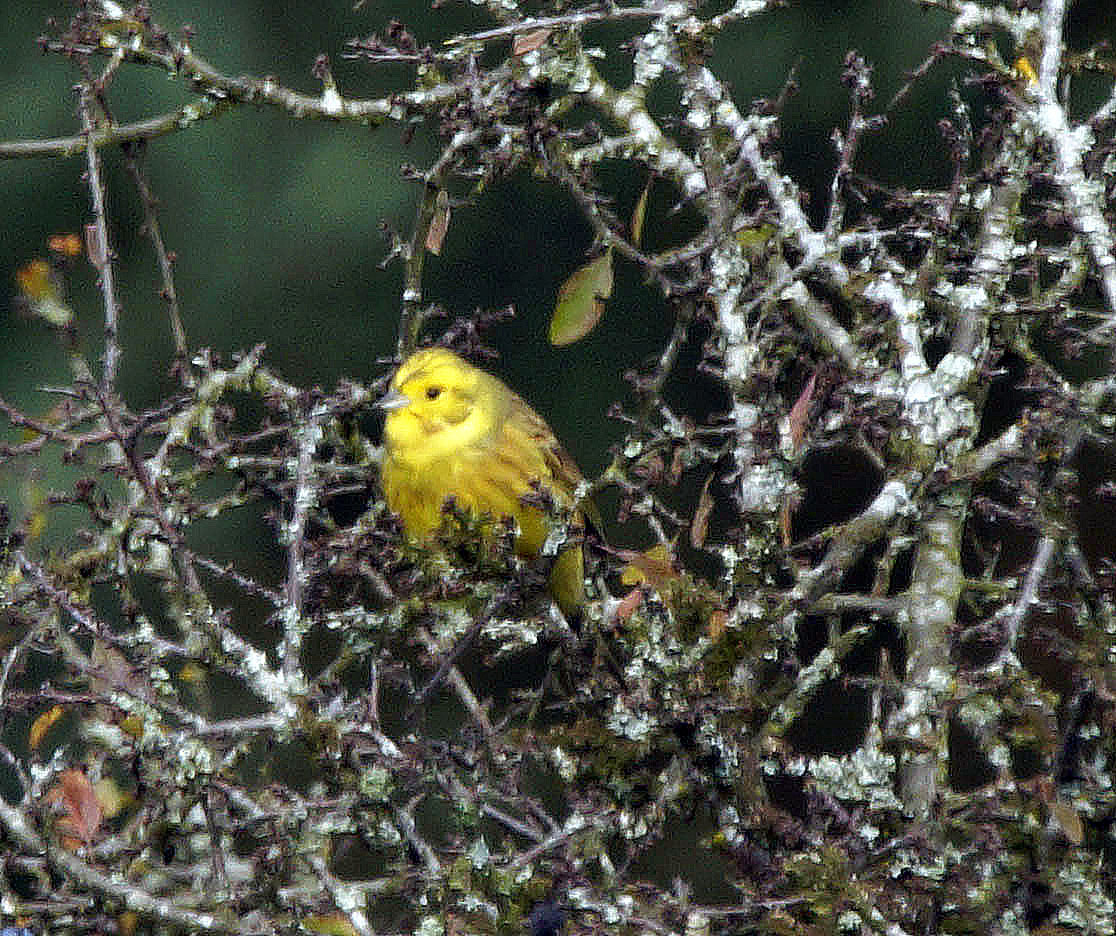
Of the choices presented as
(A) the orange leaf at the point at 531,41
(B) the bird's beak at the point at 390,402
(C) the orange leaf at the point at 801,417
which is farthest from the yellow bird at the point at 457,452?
(C) the orange leaf at the point at 801,417

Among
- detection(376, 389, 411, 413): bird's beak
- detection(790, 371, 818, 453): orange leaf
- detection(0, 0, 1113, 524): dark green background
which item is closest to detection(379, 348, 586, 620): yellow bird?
detection(376, 389, 411, 413): bird's beak

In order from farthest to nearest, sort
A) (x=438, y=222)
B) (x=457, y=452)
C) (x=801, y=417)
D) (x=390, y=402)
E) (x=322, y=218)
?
(x=322, y=218) < (x=457, y=452) < (x=390, y=402) < (x=438, y=222) < (x=801, y=417)

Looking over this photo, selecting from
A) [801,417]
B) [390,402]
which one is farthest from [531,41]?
[390,402]

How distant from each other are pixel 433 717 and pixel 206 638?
478cm

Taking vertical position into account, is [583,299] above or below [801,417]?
above

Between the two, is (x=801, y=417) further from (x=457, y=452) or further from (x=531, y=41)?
(x=457, y=452)

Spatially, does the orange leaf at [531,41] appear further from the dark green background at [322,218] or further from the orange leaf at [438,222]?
the dark green background at [322,218]

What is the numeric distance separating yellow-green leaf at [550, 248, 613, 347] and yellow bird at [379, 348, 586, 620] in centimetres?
100

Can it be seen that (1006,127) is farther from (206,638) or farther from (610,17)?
(206,638)

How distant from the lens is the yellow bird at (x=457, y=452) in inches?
129

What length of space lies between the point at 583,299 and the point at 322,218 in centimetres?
499

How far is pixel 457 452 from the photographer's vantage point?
339 cm

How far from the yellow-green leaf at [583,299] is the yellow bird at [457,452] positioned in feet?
3.29

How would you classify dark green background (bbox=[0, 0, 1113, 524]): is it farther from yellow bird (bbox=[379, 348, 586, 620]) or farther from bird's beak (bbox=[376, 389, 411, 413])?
bird's beak (bbox=[376, 389, 411, 413])
